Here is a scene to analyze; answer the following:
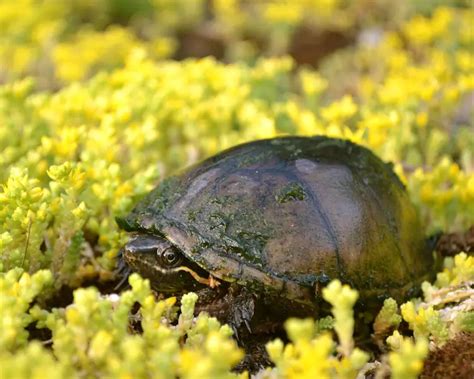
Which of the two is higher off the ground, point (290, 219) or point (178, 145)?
point (290, 219)

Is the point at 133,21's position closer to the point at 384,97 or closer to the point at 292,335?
the point at 384,97

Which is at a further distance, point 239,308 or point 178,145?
point 178,145

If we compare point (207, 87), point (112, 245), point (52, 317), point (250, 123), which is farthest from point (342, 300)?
point (207, 87)

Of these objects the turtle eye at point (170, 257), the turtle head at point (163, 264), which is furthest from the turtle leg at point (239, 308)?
the turtle eye at point (170, 257)

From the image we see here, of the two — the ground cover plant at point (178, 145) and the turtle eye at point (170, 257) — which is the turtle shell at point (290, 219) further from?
the ground cover plant at point (178, 145)

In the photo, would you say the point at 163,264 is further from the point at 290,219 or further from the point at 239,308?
the point at 290,219

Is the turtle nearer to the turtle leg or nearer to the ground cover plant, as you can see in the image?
the turtle leg

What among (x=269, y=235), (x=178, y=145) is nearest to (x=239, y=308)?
(x=269, y=235)

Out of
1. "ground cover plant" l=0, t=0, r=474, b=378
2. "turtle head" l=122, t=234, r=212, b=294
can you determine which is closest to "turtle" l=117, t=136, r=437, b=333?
"turtle head" l=122, t=234, r=212, b=294
